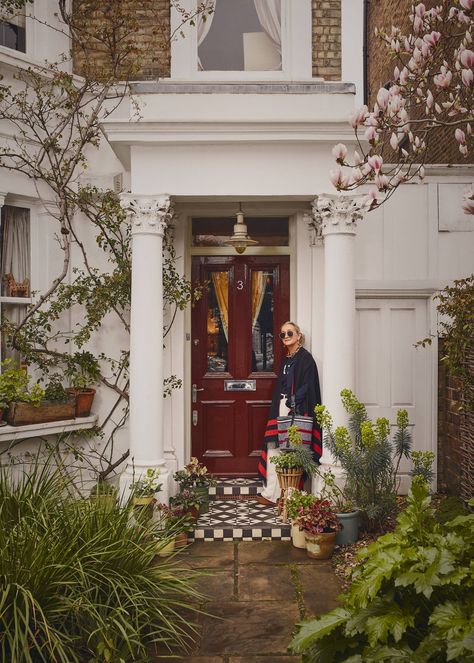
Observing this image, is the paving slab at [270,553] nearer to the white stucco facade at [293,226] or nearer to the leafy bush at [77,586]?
the white stucco facade at [293,226]

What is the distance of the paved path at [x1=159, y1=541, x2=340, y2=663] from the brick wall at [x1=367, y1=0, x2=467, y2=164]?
5729 millimetres

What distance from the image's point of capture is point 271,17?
7254 mm

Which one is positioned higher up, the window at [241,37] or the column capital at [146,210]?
the window at [241,37]

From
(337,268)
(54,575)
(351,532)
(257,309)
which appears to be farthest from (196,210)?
(54,575)

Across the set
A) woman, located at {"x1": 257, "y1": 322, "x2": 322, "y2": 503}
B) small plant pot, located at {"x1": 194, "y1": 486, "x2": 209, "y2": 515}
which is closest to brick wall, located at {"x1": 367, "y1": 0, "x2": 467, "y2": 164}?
woman, located at {"x1": 257, "y1": 322, "x2": 322, "y2": 503}

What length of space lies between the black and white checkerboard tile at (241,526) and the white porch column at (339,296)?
82 centimetres

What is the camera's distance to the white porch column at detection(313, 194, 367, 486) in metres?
6.25

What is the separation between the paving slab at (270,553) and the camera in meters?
5.66

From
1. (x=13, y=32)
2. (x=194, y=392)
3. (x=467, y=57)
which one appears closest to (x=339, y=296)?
(x=194, y=392)

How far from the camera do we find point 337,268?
246 inches

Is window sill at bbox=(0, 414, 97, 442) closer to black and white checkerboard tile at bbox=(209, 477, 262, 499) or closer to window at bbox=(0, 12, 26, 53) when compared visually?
black and white checkerboard tile at bbox=(209, 477, 262, 499)

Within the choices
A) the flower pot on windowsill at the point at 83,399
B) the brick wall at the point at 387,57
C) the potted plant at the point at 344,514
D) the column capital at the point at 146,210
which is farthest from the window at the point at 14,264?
the brick wall at the point at 387,57

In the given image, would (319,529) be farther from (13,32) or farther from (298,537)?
(13,32)

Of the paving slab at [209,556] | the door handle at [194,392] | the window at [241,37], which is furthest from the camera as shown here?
the door handle at [194,392]
